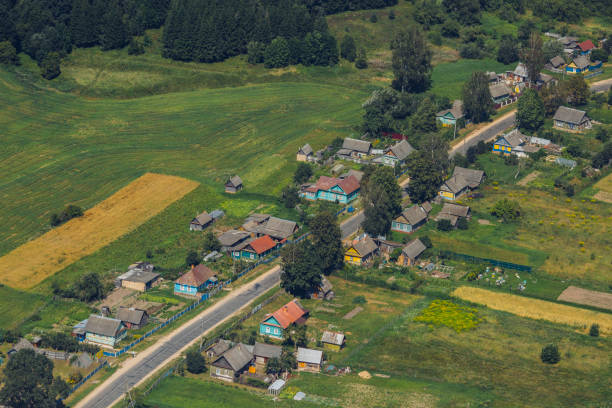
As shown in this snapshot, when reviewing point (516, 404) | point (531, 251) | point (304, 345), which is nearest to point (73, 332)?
point (304, 345)

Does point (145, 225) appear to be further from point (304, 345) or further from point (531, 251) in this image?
point (531, 251)

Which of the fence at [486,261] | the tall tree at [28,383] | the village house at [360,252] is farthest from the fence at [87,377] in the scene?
the fence at [486,261]

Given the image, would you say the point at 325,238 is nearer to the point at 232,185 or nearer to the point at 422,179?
the point at 422,179

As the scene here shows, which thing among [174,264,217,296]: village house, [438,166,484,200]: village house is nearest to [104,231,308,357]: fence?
→ [174,264,217,296]: village house

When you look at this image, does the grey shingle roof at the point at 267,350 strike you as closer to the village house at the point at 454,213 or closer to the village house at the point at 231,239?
the village house at the point at 231,239

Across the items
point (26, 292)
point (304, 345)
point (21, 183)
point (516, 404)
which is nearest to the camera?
point (516, 404)

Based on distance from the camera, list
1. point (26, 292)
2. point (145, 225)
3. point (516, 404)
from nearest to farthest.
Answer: point (516, 404) < point (26, 292) < point (145, 225)

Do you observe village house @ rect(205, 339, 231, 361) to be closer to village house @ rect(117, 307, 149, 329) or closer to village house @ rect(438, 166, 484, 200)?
village house @ rect(117, 307, 149, 329)
